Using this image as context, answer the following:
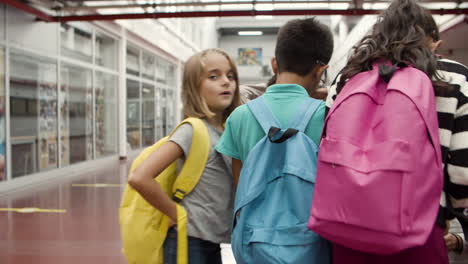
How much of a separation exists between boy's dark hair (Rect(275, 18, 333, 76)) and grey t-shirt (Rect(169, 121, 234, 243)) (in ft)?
1.39

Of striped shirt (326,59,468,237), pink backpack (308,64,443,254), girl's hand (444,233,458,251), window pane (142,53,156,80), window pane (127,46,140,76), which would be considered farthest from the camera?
window pane (142,53,156,80)

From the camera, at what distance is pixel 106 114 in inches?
460

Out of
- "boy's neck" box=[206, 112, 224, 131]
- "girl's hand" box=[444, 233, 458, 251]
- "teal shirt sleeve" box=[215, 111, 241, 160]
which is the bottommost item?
"girl's hand" box=[444, 233, 458, 251]

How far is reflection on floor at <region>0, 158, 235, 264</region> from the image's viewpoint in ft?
12.8

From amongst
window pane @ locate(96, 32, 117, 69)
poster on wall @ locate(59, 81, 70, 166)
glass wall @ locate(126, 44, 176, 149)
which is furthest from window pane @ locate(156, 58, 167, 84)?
poster on wall @ locate(59, 81, 70, 166)

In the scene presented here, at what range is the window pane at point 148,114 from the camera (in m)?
14.9

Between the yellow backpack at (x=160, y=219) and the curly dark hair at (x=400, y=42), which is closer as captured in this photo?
the curly dark hair at (x=400, y=42)

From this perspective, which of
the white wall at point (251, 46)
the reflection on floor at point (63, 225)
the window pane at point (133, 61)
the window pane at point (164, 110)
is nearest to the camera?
the reflection on floor at point (63, 225)

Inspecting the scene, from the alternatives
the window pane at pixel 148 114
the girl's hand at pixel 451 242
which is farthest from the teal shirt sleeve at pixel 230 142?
the window pane at pixel 148 114

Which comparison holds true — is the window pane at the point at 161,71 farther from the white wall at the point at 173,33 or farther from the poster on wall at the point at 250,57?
the poster on wall at the point at 250,57

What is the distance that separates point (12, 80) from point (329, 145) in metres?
7.29

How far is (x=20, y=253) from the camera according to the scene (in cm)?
397

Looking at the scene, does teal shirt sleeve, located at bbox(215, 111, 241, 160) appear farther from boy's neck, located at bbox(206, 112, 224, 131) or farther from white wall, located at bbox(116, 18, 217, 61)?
white wall, located at bbox(116, 18, 217, 61)

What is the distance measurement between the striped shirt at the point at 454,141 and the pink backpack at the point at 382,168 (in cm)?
9
